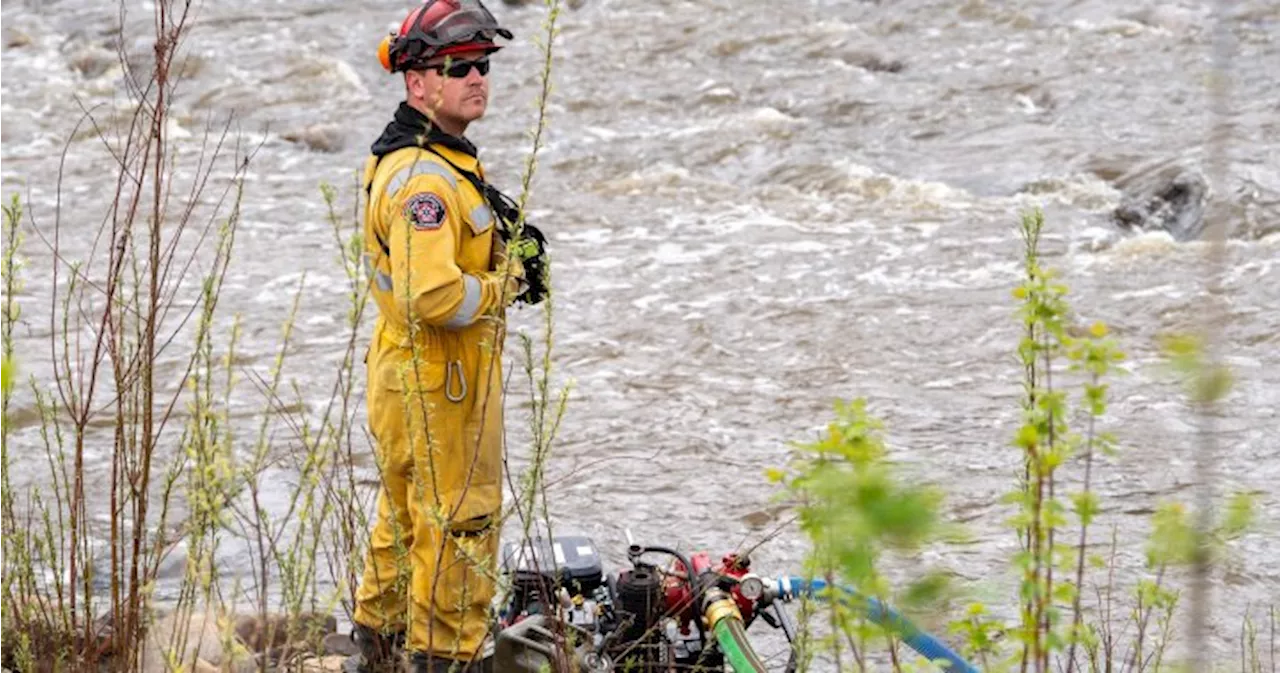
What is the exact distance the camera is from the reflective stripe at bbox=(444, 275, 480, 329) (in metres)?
4.65

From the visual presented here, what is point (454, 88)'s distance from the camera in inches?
189

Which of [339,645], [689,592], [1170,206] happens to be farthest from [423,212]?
[1170,206]

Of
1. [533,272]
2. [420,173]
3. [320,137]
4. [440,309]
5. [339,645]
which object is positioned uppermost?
[320,137]

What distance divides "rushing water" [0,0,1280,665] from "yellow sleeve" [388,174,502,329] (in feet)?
2.29

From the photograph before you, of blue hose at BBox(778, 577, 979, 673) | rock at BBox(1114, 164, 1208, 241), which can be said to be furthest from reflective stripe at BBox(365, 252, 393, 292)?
rock at BBox(1114, 164, 1208, 241)

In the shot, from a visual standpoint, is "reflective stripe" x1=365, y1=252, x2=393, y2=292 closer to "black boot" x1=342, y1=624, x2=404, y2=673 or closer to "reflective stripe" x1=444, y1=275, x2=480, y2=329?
"reflective stripe" x1=444, y1=275, x2=480, y2=329

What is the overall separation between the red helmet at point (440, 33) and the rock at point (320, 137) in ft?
37.0

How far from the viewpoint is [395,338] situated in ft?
16.0

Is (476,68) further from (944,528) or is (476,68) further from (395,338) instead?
(944,528)

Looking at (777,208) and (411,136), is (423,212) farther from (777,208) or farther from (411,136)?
(777,208)

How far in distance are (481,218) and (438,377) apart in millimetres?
408

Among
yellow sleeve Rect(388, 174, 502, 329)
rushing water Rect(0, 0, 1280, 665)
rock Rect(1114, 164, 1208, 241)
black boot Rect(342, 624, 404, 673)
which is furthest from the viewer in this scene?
rock Rect(1114, 164, 1208, 241)

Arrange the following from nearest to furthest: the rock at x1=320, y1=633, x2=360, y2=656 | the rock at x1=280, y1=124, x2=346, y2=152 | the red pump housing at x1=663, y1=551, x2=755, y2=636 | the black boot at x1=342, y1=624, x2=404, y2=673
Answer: the red pump housing at x1=663, y1=551, x2=755, y2=636 → the black boot at x1=342, y1=624, x2=404, y2=673 → the rock at x1=320, y1=633, x2=360, y2=656 → the rock at x1=280, y1=124, x2=346, y2=152

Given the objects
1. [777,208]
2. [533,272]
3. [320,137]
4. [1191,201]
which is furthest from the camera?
[320,137]
